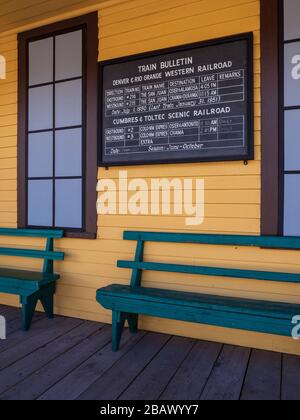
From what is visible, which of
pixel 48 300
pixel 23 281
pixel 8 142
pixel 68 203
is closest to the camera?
pixel 23 281

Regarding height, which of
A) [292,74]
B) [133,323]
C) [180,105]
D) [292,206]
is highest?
[292,74]

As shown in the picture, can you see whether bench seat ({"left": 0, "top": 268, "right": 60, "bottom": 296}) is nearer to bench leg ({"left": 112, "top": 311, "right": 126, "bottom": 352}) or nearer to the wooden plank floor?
the wooden plank floor

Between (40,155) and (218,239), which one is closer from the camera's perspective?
(218,239)

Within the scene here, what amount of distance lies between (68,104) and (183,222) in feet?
5.48

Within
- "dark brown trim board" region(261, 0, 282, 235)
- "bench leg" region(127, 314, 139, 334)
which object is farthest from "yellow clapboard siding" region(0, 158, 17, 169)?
"dark brown trim board" region(261, 0, 282, 235)

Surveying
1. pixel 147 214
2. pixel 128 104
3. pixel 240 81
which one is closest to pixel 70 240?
pixel 147 214

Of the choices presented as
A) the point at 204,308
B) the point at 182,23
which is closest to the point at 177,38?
the point at 182,23

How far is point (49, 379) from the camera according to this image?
228 centimetres

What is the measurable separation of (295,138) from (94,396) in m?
2.23

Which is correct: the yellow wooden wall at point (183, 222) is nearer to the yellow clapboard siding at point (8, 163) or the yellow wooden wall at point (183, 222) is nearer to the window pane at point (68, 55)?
the window pane at point (68, 55)

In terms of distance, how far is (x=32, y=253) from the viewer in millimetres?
3604

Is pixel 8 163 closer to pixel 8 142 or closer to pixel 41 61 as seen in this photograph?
pixel 8 142

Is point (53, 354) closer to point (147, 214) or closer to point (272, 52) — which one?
point (147, 214)

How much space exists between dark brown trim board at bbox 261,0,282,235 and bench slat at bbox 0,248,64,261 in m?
1.96
